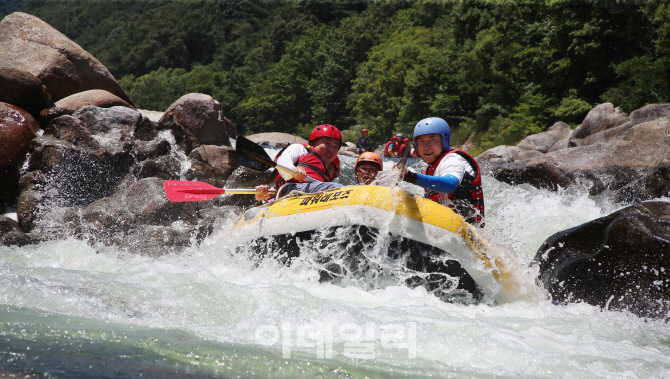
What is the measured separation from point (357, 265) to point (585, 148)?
9.42 m

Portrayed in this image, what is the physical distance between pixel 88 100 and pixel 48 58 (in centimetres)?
148

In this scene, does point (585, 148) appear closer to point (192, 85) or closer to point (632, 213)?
point (632, 213)

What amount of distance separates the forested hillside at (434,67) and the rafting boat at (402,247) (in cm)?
1502

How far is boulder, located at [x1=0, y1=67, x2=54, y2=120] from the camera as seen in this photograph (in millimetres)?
7082

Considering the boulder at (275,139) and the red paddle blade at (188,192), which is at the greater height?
the boulder at (275,139)

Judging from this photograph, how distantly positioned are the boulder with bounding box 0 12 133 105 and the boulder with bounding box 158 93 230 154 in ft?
7.08

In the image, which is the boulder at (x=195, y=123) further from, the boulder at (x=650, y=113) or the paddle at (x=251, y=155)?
the boulder at (x=650, y=113)

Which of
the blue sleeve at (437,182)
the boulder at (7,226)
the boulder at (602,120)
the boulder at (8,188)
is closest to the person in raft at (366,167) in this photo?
the blue sleeve at (437,182)

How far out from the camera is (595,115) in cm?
1399

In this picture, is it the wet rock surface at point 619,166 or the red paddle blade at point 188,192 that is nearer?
the red paddle blade at point 188,192

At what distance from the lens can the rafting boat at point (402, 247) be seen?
369 centimetres

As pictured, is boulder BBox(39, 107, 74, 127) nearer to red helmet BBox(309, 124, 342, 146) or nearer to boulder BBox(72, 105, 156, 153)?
boulder BBox(72, 105, 156, 153)

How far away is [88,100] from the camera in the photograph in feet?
27.7

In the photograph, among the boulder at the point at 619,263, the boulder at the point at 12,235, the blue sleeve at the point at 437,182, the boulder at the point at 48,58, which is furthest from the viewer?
the boulder at the point at 48,58
